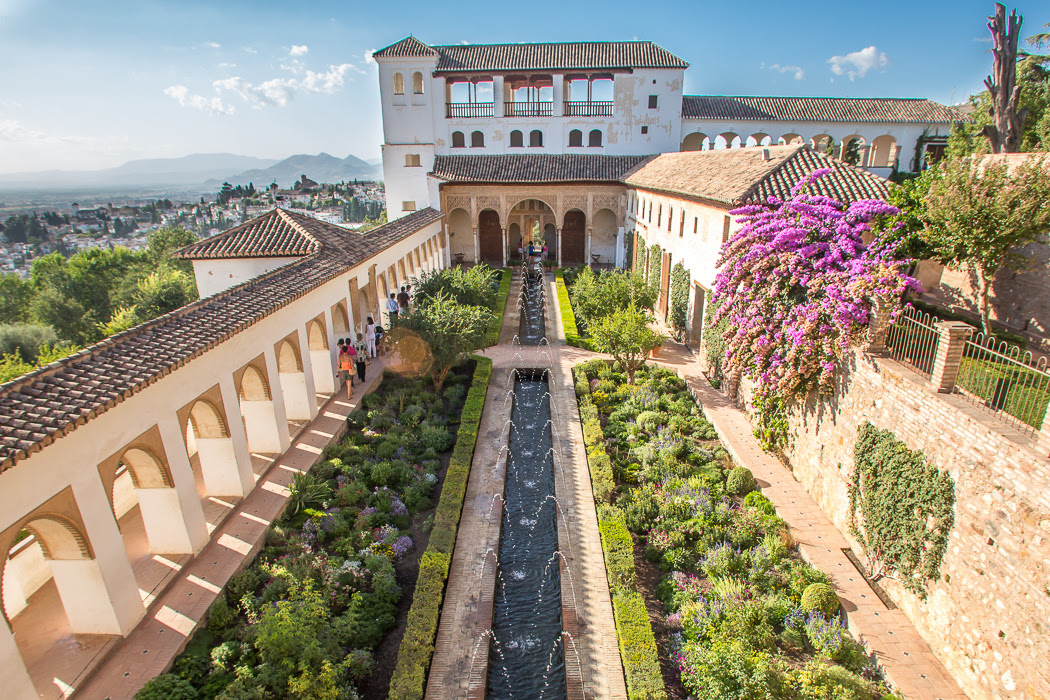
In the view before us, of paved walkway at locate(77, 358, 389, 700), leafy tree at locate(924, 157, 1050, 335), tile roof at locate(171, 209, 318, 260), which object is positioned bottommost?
paved walkway at locate(77, 358, 389, 700)

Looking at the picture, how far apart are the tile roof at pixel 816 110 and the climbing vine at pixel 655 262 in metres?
15.4

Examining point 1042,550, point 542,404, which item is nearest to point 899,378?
point 1042,550

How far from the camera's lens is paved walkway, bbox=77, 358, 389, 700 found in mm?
6898

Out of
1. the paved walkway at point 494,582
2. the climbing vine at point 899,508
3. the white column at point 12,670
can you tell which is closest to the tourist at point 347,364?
the paved walkway at point 494,582

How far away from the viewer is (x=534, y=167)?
110 ft

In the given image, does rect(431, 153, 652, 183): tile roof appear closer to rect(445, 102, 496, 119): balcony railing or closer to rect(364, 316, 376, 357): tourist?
rect(445, 102, 496, 119): balcony railing

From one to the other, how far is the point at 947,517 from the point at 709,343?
30.4ft

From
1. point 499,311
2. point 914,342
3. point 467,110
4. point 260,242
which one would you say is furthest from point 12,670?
point 467,110

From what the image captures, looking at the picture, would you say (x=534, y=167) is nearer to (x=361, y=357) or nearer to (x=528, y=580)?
(x=361, y=357)

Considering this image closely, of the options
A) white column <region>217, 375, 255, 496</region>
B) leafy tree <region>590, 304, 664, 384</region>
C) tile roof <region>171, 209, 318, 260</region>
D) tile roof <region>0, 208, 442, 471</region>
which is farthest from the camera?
tile roof <region>171, 209, 318, 260</region>

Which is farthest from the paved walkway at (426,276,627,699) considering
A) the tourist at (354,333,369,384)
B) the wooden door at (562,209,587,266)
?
the wooden door at (562,209,587,266)

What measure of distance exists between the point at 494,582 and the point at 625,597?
201cm

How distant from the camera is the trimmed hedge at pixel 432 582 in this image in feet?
22.5

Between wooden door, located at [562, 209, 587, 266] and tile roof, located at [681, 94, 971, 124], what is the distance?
879 centimetres
